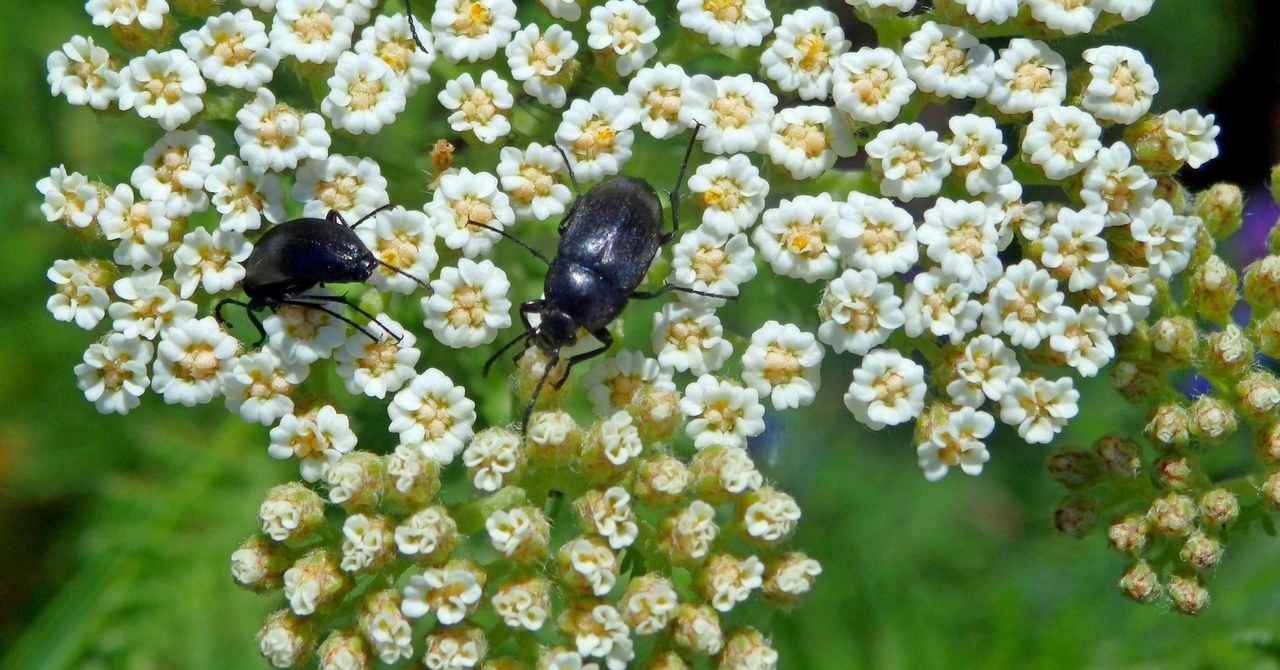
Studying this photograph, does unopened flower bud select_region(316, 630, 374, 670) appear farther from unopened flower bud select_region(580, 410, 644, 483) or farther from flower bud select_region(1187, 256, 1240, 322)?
flower bud select_region(1187, 256, 1240, 322)

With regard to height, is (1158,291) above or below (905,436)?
above

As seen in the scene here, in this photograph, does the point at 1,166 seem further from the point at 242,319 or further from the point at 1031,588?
the point at 1031,588

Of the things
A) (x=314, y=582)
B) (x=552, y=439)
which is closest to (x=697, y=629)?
(x=552, y=439)

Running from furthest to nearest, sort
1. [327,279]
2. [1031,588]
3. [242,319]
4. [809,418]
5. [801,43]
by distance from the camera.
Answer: [809,418] < [1031,588] < [242,319] < [801,43] < [327,279]

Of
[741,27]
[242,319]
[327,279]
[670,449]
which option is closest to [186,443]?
[242,319]

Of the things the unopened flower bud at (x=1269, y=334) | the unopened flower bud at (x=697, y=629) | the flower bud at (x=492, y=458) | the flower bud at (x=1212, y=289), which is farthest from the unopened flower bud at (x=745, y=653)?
the unopened flower bud at (x=1269, y=334)

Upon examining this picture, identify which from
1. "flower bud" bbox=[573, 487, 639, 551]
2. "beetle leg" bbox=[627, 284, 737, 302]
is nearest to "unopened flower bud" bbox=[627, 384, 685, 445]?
"flower bud" bbox=[573, 487, 639, 551]

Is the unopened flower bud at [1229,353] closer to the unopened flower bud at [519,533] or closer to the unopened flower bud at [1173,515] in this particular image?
the unopened flower bud at [1173,515]
